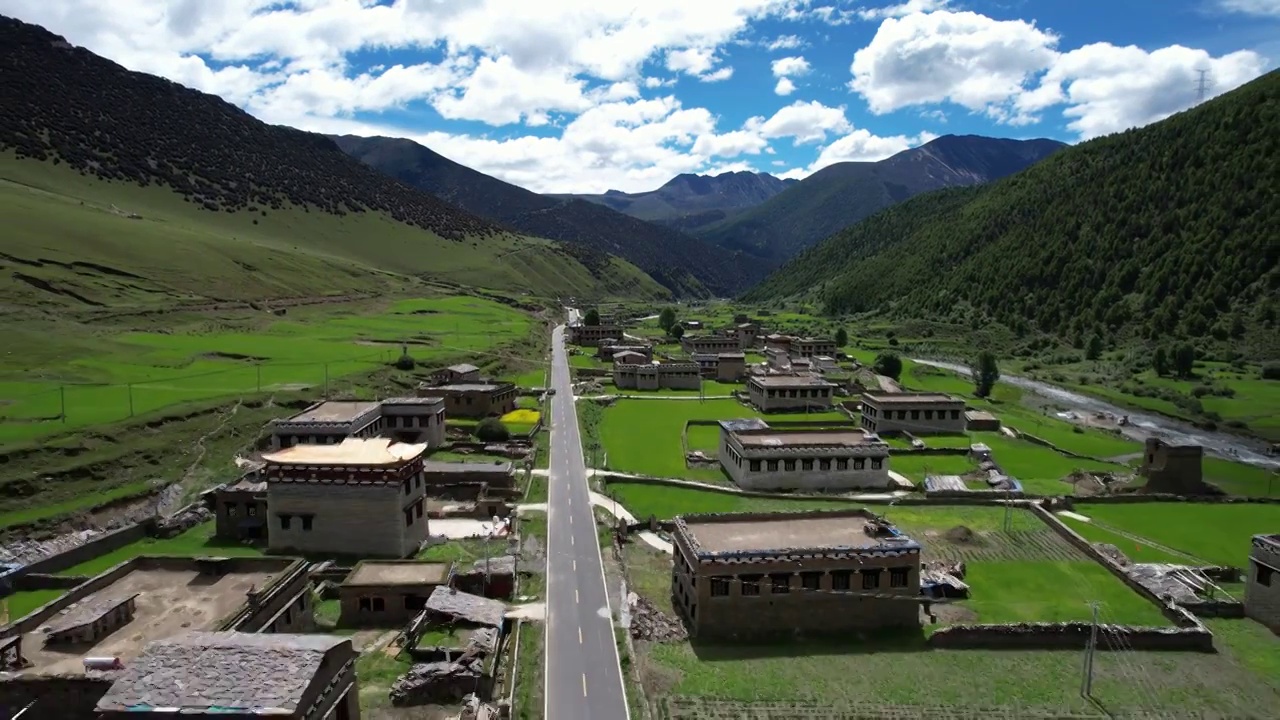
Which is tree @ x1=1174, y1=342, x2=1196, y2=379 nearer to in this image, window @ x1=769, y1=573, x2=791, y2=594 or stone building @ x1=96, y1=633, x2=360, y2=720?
window @ x1=769, y1=573, x2=791, y2=594

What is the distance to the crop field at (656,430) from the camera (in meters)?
68.7

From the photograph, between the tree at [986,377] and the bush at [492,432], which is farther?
the tree at [986,377]

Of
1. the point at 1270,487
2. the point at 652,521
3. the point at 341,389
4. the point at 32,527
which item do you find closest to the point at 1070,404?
the point at 1270,487

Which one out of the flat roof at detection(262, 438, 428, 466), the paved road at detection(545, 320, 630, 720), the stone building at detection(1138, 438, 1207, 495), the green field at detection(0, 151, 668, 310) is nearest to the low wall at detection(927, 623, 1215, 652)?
the paved road at detection(545, 320, 630, 720)

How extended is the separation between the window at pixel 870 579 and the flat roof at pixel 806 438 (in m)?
25.3

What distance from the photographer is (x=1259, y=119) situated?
185500 millimetres

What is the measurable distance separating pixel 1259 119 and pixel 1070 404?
132 m

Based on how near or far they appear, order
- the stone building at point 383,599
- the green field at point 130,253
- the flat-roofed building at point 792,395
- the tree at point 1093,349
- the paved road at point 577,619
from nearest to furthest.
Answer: the paved road at point 577,619
the stone building at point 383,599
the flat-roofed building at point 792,395
the green field at point 130,253
the tree at point 1093,349

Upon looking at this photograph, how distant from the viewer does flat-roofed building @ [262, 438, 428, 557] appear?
45.1 meters

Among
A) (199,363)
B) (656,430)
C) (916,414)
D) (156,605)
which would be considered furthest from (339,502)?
(916,414)

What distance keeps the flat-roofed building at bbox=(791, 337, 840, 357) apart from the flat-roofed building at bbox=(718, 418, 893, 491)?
7362 centimetres

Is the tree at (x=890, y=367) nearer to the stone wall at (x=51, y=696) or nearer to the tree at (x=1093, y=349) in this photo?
the tree at (x=1093, y=349)

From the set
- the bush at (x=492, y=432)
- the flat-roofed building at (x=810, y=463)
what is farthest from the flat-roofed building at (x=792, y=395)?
the bush at (x=492, y=432)

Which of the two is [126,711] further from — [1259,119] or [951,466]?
[1259,119]
